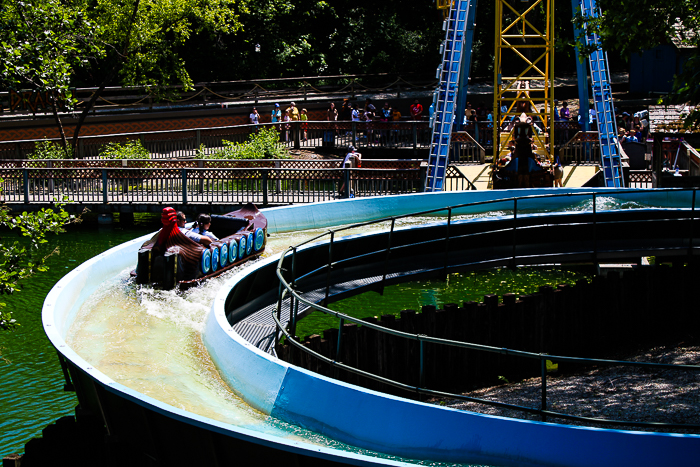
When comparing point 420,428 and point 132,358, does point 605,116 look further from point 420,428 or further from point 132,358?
point 420,428

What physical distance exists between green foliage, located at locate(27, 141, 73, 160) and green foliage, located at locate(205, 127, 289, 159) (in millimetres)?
4978

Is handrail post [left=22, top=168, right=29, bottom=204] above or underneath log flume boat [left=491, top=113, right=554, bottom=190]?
underneath

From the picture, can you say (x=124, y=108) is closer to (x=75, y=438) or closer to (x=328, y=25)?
(x=328, y=25)

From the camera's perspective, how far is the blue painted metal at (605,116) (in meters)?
21.4

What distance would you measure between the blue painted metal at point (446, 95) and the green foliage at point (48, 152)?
14.0 metres

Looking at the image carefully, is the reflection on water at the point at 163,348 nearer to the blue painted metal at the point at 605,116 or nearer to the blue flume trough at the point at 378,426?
the blue flume trough at the point at 378,426

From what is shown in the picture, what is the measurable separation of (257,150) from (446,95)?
890 cm

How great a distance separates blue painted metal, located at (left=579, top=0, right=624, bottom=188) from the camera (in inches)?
841

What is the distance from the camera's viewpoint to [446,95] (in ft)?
77.0

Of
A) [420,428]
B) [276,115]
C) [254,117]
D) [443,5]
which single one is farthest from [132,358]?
[276,115]

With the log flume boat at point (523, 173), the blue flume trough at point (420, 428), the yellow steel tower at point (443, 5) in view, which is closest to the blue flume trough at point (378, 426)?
the blue flume trough at point (420, 428)

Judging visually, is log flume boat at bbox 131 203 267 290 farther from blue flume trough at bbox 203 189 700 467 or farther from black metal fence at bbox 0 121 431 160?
black metal fence at bbox 0 121 431 160

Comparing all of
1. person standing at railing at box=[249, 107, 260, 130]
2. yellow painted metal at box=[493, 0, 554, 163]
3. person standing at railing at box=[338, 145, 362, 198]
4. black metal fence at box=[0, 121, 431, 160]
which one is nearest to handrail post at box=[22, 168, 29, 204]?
black metal fence at box=[0, 121, 431, 160]

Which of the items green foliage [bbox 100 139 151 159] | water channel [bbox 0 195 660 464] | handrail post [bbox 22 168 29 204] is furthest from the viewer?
green foliage [bbox 100 139 151 159]
